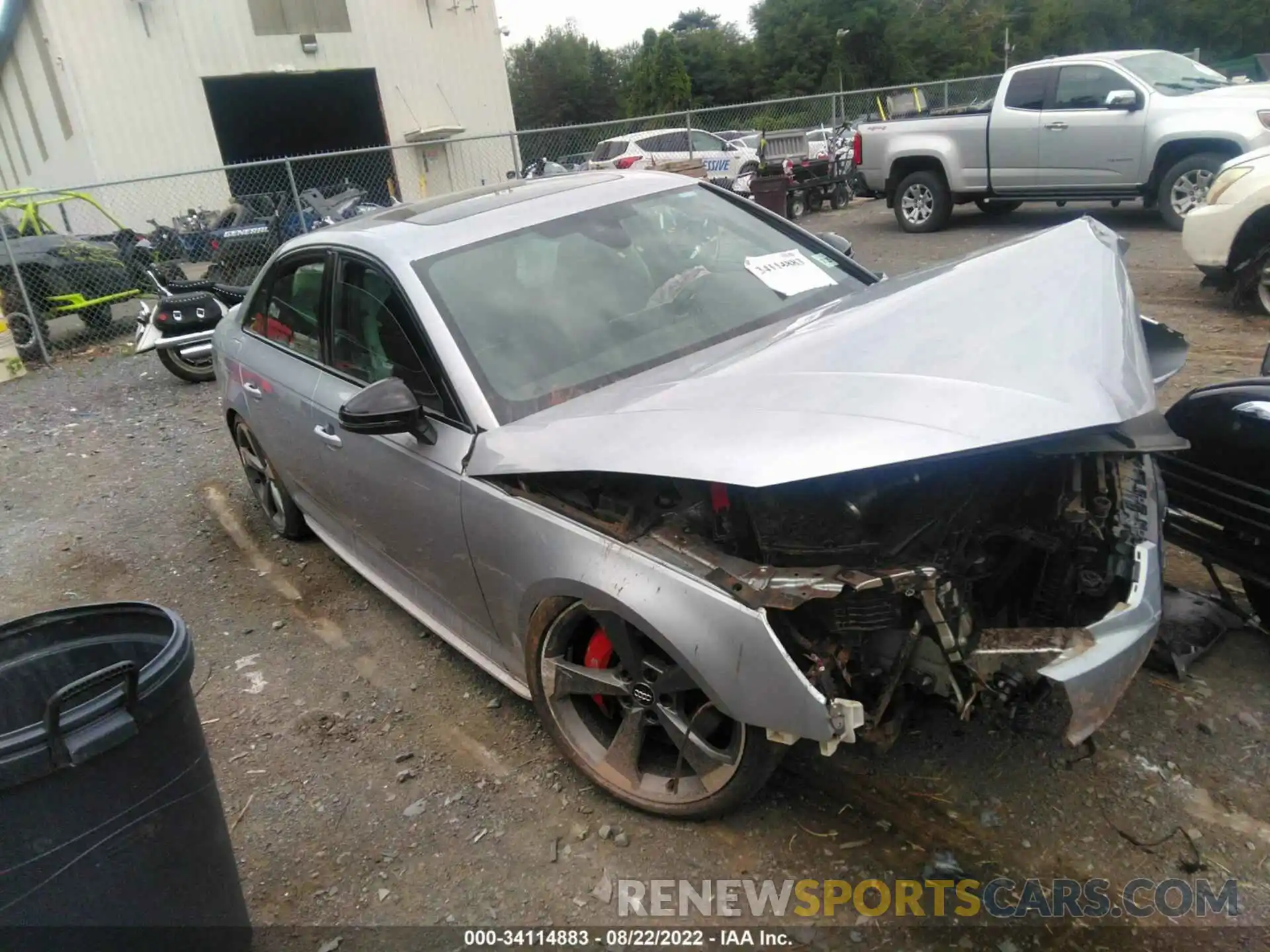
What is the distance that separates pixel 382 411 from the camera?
2729 mm

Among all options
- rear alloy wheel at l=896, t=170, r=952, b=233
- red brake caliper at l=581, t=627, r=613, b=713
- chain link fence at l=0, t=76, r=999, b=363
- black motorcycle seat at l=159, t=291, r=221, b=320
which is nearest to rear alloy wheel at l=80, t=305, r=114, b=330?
chain link fence at l=0, t=76, r=999, b=363

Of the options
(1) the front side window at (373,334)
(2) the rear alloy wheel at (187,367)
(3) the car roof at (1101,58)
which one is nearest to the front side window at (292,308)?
(1) the front side window at (373,334)

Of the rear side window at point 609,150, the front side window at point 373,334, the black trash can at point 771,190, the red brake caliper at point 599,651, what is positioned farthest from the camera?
the rear side window at point 609,150

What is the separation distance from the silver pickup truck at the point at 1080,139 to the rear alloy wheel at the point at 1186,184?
0.04 feet

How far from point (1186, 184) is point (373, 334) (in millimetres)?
9913

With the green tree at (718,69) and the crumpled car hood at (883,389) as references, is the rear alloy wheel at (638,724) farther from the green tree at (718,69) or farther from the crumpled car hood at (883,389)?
the green tree at (718,69)

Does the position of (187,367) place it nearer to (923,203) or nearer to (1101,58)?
(923,203)

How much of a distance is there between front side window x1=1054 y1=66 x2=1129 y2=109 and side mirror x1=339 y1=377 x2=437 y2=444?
10.4 m

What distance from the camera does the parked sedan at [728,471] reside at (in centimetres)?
210

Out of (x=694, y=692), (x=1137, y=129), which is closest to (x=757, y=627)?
(x=694, y=692)

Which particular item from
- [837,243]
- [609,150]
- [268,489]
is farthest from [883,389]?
[609,150]

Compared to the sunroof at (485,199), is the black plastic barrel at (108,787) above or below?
below

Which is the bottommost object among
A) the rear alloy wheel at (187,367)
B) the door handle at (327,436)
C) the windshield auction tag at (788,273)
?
the rear alloy wheel at (187,367)

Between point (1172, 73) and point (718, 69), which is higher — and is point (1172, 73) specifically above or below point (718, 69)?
below
